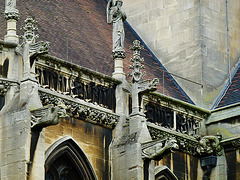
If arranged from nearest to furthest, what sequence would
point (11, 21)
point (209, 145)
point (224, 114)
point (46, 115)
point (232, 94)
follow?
point (46, 115) → point (11, 21) → point (209, 145) → point (224, 114) → point (232, 94)

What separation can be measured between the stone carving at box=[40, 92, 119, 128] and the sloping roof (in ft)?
5.95

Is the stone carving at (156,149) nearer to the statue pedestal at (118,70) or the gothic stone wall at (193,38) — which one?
the statue pedestal at (118,70)

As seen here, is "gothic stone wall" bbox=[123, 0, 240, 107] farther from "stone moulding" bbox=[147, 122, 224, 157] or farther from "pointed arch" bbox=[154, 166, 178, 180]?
"pointed arch" bbox=[154, 166, 178, 180]

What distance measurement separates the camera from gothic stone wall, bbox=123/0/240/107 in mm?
31375

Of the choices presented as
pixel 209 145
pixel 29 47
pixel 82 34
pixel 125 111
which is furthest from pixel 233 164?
pixel 29 47

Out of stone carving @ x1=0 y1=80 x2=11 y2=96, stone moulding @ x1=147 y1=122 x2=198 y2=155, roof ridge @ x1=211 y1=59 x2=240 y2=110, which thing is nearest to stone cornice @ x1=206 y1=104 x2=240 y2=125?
roof ridge @ x1=211 y1=59 x2=240 y2=110

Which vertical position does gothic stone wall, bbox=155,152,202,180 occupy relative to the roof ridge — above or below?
below

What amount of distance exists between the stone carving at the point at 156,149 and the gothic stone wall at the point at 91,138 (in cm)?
110

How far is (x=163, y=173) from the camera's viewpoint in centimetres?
2758

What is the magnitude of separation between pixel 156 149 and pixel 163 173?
2.35 metres

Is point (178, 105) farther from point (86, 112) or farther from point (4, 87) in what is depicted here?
point (4, 87)

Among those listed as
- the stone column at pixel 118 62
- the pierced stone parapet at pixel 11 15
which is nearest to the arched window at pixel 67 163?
the stone column at pixel 118 62

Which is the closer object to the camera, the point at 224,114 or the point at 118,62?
the point at 118,62

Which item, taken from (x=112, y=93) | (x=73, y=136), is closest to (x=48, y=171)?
(x=73, y=136)
